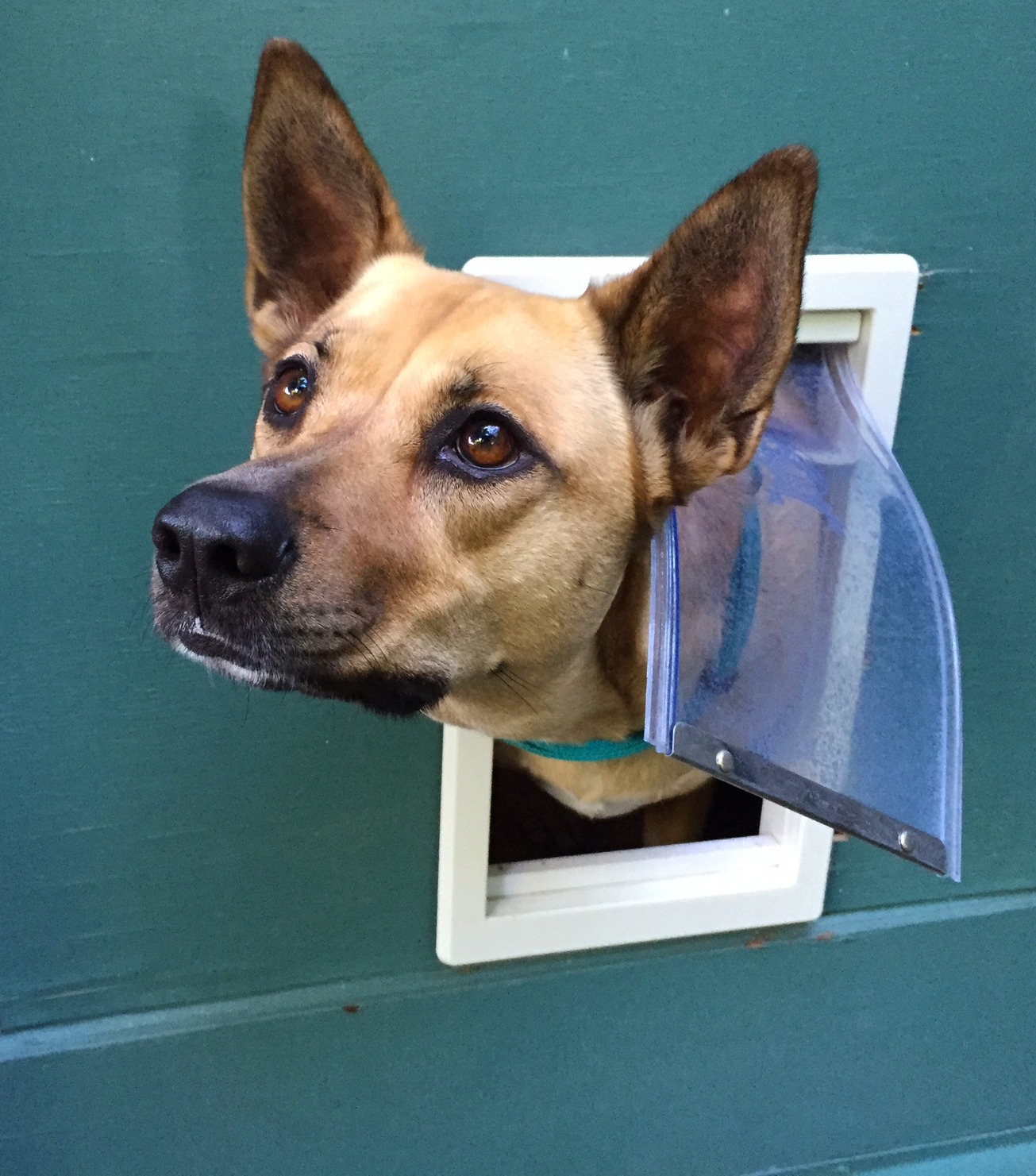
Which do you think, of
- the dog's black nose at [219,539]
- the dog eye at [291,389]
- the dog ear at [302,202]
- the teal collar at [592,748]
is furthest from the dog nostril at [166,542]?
the teal collar at [592,748]

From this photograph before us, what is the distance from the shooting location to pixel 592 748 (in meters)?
1.20

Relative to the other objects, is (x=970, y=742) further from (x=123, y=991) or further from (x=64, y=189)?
(x=64, y=189)

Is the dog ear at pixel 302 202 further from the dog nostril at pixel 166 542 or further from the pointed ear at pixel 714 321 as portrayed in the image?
the dog nostril at pixel 166 542

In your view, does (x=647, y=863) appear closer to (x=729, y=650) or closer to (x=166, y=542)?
(x=729, y=650)

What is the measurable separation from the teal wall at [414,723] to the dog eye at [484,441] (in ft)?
1.15

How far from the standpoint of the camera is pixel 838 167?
1218 millimetres

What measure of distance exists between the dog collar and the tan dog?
93 millimetres

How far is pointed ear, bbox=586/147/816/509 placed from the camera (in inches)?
32.3

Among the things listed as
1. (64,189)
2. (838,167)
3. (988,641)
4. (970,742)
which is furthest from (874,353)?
(64,189)

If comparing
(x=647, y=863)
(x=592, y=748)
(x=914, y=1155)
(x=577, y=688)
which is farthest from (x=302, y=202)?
(x=914, y=1155)

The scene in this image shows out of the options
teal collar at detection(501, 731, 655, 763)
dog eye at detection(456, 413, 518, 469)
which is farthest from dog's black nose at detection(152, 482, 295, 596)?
teal collar at detection(501, 731, 655, 763)

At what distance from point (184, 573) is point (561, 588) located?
1.18 feet

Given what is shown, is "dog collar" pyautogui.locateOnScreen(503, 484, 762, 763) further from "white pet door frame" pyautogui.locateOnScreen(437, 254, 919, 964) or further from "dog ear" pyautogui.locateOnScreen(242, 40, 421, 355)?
"dog ear" pyautogui.locateOnScreen(242, 40, 421, 355)

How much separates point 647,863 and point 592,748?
0.37 meters
